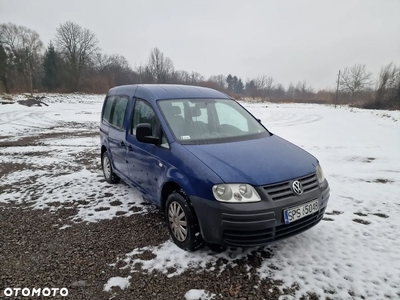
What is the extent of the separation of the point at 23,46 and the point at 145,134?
→ 208 ft

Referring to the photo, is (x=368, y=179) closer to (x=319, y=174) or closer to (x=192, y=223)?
(x=319, y=174)

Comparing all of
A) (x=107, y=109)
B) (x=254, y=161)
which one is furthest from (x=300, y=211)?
(x=107, y=109)

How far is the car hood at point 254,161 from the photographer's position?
264cm

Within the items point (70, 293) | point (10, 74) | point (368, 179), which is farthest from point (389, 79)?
point (10, 74)

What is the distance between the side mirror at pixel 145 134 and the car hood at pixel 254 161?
48 centimetres

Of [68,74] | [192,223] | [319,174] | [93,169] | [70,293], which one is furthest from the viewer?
[68,74]

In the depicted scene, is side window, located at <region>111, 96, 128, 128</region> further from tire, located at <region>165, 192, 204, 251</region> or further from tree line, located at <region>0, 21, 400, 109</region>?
tree line, located at <region>0, 21, 400, 109</region>

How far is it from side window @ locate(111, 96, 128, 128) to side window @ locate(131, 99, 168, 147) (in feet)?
1.44

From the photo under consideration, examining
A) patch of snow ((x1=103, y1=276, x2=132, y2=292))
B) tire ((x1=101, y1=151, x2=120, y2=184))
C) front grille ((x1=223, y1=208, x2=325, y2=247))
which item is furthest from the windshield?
tire ((x1=101, y1=151, x2=120, y2=184))

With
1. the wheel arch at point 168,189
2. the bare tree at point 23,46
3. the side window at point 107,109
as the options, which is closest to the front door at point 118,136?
the side window at point 107,109

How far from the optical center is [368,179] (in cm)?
570

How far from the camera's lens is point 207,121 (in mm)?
3730

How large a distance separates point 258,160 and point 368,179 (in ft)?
13.7

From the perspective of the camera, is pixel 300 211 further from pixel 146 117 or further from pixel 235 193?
pixel 146 117
